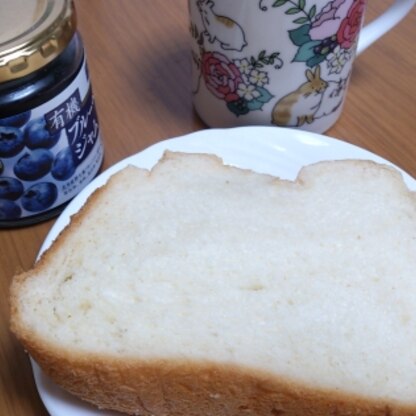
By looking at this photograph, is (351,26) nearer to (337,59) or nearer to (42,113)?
(337,59)

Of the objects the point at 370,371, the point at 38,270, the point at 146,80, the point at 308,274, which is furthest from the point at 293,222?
the point at 146,80

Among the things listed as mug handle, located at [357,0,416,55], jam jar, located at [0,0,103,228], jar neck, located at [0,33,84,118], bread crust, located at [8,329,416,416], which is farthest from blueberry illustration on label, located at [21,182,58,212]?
mug handle, located at [357,0,416,55]

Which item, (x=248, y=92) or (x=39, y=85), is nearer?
(x=39, y=85)

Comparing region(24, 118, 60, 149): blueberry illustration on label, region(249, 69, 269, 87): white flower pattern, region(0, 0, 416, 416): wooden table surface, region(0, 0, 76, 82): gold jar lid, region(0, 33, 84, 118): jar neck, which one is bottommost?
region(0, 0, 416, 416): wooden table surface

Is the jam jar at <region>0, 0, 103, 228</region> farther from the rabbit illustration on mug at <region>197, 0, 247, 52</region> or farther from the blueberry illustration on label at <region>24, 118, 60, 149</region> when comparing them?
the rabbit illustration on mug at <region>197, 0, 247, 52</region>

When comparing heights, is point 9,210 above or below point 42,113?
below

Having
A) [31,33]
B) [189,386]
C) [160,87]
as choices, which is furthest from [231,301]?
[160,87]
